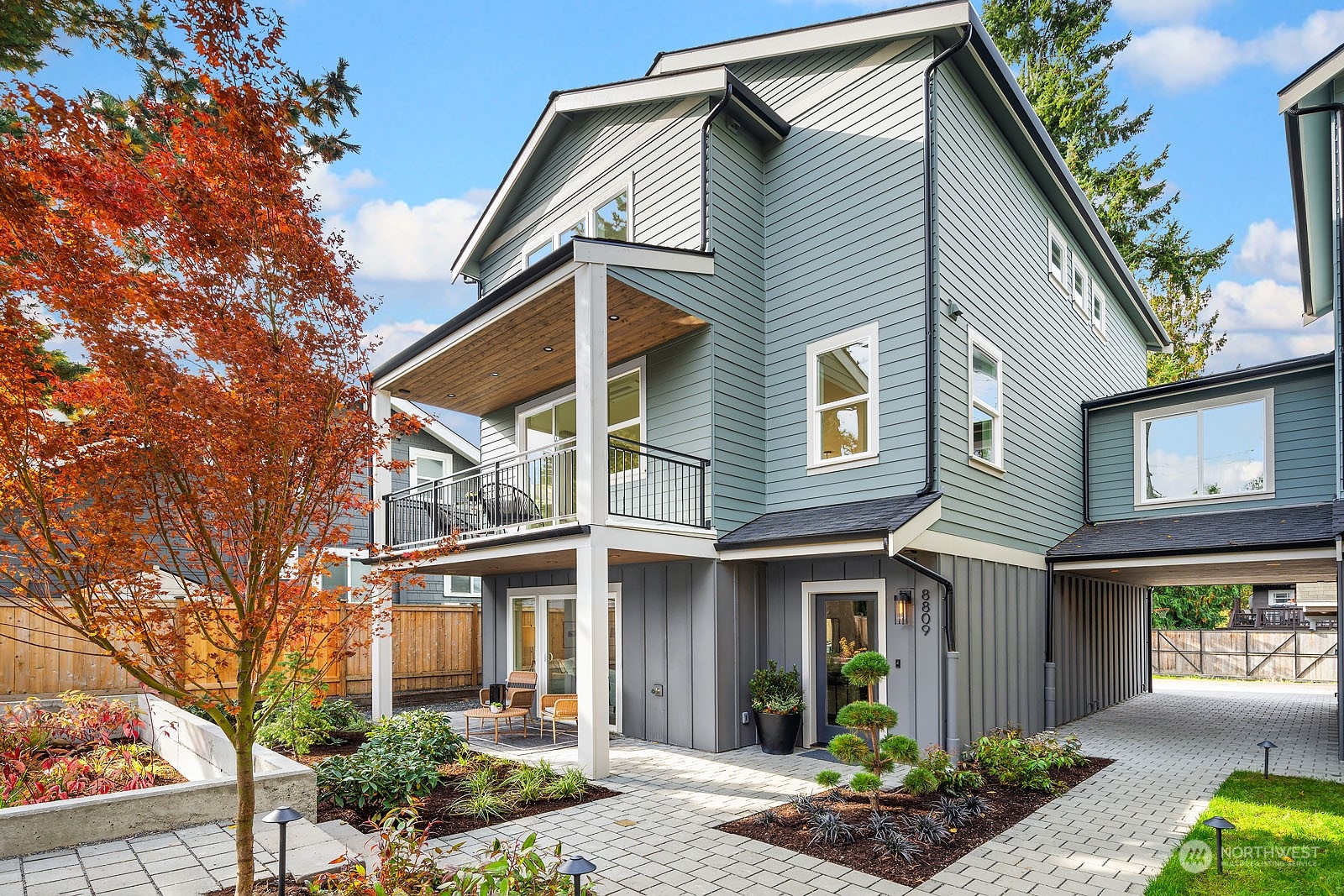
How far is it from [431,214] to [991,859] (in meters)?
91.0

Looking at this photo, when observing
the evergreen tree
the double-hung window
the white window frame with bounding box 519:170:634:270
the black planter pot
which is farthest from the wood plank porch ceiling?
the evergreen tree

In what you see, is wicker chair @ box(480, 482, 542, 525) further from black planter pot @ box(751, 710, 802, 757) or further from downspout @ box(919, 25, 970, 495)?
downspout @ box(919, 25, 970, 495)

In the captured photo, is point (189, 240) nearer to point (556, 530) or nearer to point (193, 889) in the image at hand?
point (193, 889)

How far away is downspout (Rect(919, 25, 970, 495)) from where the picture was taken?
8727mm

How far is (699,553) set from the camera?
9492 mm

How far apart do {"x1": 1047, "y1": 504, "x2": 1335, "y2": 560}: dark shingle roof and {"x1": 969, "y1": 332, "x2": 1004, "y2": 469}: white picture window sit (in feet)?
8.13

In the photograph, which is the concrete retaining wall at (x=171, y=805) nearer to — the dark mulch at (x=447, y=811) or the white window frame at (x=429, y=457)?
the dark mulch at (x=447, y=811)

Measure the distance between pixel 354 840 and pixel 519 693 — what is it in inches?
178

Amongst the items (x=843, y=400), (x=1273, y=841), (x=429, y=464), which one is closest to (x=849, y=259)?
(x=843, y=400)

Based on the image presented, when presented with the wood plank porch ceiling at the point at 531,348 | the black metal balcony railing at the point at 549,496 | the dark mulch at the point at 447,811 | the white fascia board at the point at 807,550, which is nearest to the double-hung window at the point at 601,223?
the wood plank porch ceiling at the point at 531,348

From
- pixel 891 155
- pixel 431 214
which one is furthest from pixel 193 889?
pixel 431 214

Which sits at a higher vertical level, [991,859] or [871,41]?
[871,41]

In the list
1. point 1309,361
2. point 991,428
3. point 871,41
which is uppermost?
point 871,41

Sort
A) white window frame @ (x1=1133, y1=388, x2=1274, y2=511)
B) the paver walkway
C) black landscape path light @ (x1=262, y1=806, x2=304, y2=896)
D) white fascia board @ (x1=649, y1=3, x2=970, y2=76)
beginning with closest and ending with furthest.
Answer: black landscape path light @ (x1=262, y1=806, x2=304, y2=896) → the paver walkway → white fascia board @ (x1=649, y1=3, x2=970, y2=76) → white window frame @ (x1=1133, y1=388, x2=1274, y2=511)
